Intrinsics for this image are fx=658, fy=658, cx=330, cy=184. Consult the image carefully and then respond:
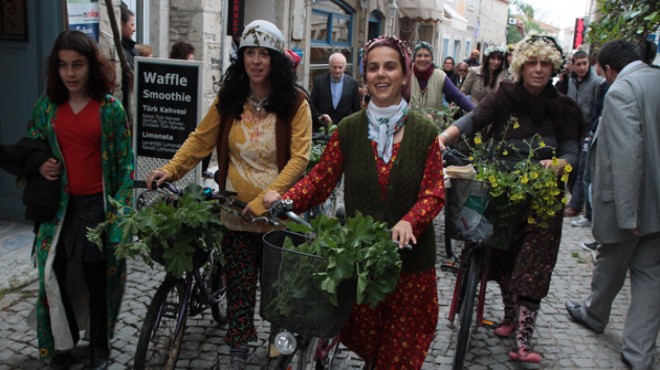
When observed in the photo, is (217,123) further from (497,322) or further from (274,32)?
(497,322)

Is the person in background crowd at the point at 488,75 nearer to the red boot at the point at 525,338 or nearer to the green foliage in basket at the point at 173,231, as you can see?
the red boot at the point at 525,338

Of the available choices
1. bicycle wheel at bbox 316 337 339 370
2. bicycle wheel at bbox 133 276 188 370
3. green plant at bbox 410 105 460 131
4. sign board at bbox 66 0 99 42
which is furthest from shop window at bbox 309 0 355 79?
bicycle wheel at bbox 316 337 339 370

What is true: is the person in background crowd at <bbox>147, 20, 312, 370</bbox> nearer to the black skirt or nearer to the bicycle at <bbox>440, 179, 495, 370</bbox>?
the black skirt

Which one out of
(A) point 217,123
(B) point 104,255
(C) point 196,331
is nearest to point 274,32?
(A) point 217,123

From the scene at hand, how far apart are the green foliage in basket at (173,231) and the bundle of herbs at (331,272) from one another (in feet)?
2.48

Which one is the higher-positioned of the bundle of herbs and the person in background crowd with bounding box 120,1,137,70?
the person in background crowd with bounding box 120,1,137,70

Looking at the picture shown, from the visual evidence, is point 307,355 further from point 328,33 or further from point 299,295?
point 328,33

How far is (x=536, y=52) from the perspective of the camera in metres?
4.02

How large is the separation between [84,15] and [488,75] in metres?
4.79

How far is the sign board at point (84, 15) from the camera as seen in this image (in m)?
6.09

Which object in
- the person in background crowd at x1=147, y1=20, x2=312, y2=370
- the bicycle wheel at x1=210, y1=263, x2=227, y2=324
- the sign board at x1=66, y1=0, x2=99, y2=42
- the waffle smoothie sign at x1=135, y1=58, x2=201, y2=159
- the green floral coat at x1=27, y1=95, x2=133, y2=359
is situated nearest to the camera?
the person in background crowd at x1=147, y1=20, x2=312, y2=370

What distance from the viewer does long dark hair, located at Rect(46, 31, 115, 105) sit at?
3486mm

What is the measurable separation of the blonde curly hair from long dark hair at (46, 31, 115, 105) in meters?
2.44

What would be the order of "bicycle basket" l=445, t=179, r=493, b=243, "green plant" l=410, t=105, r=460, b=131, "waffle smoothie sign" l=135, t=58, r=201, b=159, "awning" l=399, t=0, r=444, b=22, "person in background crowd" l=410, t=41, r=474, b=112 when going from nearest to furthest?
"bicycle basket" l=445, t=179, r=493, b=243
"waffle smoothie sign" l=135, t=58, r=201, b=159
"green plant" l=410, t=105, r=460, b=131
"person in background crowd" l=410, t=41, r=474, b=112
"awning" l=399, t=0, r=444, b=22
